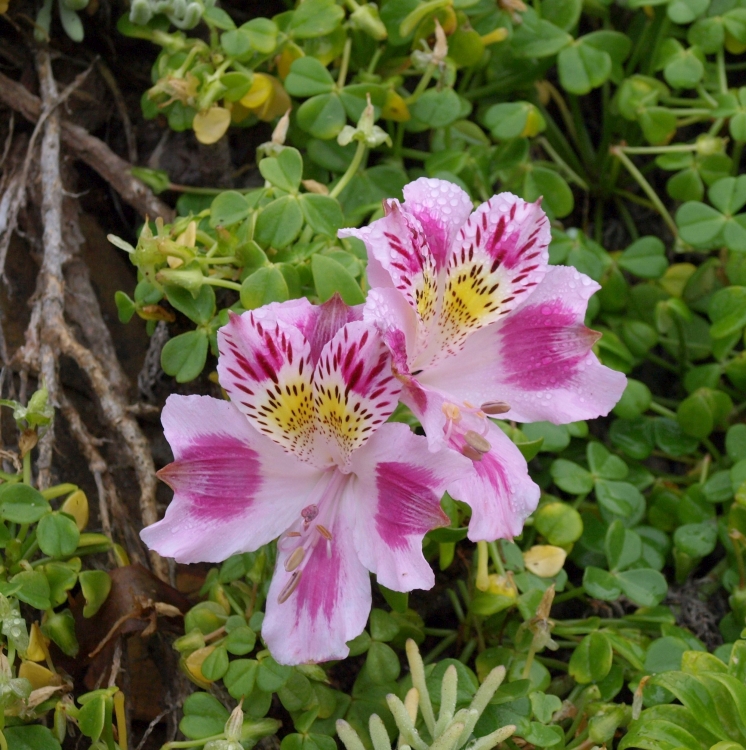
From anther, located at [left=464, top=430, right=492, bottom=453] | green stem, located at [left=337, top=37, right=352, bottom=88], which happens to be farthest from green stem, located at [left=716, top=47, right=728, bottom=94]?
anther, located at [left=464, top=430, right=492, bottom=453]

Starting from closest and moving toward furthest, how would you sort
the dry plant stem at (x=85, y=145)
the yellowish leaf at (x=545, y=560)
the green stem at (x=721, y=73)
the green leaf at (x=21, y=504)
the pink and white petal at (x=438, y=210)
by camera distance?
the pink and white petal at (x=438, y=210), the green leaf at (x=21, y=504), the yellowish leaf at (x=545, y=560), the dry plant stem at (x=85, y=145), the green stem at (x=721, y=73)

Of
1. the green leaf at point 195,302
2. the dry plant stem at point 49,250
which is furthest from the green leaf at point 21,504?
the green leaf at point 195,302

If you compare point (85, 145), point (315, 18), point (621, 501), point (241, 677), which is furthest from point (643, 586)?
point (85, 145)

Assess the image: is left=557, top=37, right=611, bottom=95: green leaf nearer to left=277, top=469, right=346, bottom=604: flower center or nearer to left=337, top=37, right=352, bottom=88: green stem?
left=337, top=37, right=352, bottom=88: green stem

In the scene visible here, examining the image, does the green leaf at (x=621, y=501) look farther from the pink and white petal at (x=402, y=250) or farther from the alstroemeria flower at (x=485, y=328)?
the pink and white petal at (x=402, y=250)

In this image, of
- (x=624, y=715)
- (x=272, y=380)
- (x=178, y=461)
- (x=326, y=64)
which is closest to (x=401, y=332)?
(x=272, y=380)

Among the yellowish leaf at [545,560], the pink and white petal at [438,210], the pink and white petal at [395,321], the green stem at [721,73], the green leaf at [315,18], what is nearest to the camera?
the pink and white petal at [395,321]
